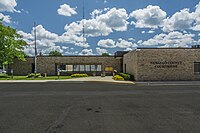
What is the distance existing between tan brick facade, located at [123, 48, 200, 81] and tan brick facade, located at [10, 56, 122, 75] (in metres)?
14.1

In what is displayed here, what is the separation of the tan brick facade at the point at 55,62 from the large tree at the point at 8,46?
236cm

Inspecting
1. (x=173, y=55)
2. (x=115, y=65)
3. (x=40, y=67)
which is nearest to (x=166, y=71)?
(x=173, y=55)

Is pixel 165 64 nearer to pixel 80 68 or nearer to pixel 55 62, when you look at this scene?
pixel 80 68

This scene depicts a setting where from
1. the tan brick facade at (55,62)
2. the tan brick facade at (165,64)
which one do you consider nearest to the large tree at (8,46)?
the tan brick facade at (55,62)

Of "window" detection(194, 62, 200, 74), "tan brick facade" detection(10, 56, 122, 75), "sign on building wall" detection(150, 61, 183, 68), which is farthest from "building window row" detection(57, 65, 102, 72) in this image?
"window" detection(194, 62, 200, 74)

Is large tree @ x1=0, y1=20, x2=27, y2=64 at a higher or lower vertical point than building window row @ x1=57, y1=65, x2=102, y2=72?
higher

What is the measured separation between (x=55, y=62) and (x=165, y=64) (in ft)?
69.6

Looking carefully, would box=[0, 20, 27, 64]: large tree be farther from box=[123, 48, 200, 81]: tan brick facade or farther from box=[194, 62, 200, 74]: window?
box=[194, 62, 200, 74]: window

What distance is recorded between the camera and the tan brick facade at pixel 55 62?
3834 cm

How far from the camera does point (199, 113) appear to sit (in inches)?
303

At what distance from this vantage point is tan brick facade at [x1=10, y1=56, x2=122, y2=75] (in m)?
38.3

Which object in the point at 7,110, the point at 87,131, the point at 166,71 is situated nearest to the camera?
the point at 87,131

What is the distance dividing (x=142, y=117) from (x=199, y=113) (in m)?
2.34

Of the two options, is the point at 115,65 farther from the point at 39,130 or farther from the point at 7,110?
the point at 39,130
